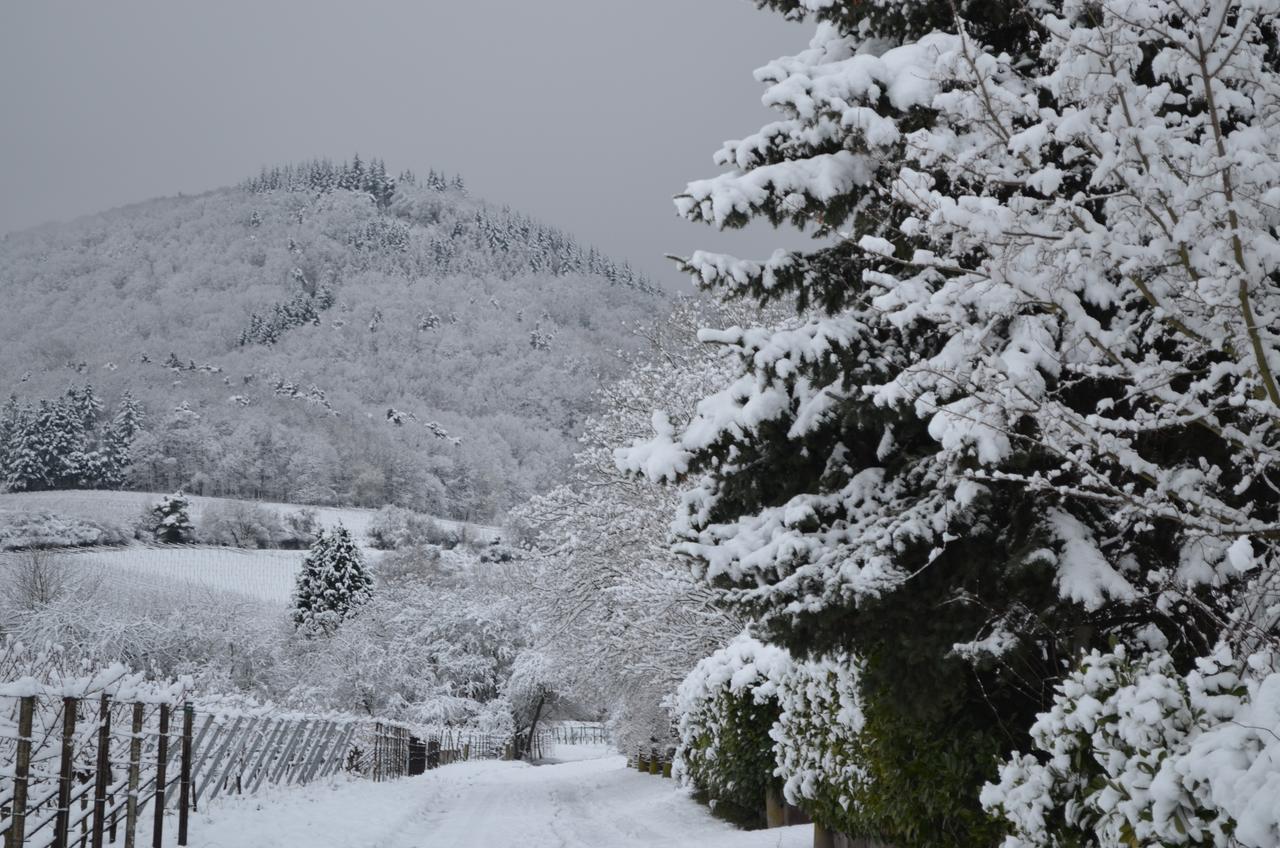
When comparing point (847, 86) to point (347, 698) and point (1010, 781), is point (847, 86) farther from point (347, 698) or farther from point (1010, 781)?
point (347, 698)

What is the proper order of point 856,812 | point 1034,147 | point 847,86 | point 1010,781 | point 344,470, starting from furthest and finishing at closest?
point 344,470 < point 856,812 < point 847,86 < point 1010,781 < point 1034,147

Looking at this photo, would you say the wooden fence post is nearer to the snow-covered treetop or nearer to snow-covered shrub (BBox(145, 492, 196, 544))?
the snow-covered treetop

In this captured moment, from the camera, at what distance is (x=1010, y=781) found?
4438mm

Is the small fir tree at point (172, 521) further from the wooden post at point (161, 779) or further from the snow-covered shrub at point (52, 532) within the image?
the wooden post at point (161, 779)

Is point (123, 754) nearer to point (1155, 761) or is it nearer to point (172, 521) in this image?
point (1155, 761)

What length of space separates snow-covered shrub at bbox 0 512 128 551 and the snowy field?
205 cm

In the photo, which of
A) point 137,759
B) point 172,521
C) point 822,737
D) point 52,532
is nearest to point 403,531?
point 172,521

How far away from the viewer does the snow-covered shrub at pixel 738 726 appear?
11.6m

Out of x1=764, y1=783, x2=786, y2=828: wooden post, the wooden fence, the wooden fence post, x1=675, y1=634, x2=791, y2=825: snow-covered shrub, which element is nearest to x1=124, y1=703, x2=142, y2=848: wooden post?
the wooden fence

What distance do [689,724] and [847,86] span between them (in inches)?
449

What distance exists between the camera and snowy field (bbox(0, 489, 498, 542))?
7631cm

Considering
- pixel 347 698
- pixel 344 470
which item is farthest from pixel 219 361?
pixel 347 698

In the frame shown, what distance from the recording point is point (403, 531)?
91625 millimetres

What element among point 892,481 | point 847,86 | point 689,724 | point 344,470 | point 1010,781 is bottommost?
point 689,724
